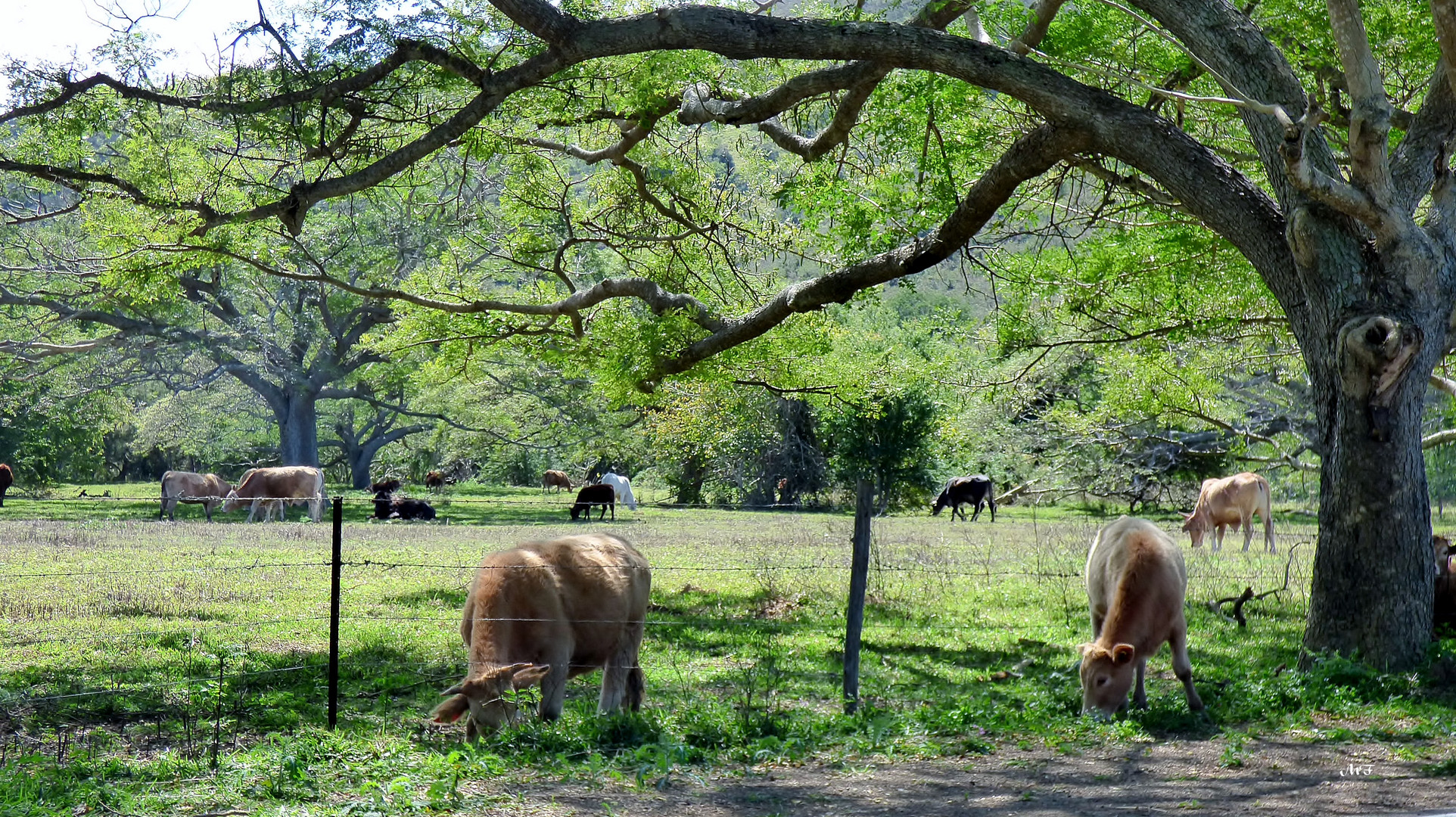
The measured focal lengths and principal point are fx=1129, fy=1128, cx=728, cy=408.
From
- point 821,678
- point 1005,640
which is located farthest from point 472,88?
point 1005,640

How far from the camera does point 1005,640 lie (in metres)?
11.7

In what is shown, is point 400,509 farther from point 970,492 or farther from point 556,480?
point 970,492

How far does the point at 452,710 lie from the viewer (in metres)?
6.88

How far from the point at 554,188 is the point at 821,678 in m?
9.64

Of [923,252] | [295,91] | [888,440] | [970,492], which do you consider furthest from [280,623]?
[970,492]

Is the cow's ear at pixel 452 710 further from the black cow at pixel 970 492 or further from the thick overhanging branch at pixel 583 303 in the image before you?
the black cow at pixel 970 492

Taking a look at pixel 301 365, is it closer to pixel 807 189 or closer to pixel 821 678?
pixel 807 189

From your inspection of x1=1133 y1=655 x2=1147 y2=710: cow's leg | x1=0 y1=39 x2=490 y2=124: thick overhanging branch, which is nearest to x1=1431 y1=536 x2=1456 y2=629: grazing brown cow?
x1=1133 y1=655 x2=1147 y2=710: cow's leg

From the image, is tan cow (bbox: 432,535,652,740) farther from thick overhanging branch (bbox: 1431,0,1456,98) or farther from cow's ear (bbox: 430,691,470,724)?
thick overhanging branch (bbox: 1431,0,1456,98)

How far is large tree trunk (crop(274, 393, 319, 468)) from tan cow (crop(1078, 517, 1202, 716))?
34.1 metres

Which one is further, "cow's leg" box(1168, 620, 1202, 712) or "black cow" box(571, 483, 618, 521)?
"black cow" box(571, 483, 618, 521)

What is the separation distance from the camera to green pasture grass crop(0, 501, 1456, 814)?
20.7 feet

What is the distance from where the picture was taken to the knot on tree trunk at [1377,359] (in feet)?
27.6

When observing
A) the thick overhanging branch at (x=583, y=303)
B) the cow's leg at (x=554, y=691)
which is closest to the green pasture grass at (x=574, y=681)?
the cow's leg at (x=554, y=691)
